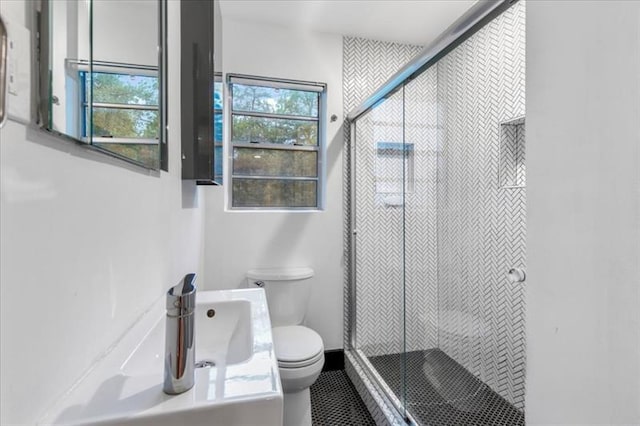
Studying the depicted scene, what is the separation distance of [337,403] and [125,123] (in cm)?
183

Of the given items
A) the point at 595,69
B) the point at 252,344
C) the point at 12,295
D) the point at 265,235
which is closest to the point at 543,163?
the point at 595,69

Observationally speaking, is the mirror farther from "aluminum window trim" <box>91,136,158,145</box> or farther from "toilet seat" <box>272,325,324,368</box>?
"toilet seat" <box>272,325,324,368</box>

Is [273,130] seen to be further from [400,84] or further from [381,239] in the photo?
[381,239]

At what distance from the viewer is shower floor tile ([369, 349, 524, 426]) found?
1.52 meters

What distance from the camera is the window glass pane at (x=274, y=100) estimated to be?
218 centimetres

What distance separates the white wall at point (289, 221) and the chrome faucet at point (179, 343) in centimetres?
150

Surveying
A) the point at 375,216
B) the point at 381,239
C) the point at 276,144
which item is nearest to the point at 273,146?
the point at 276,144

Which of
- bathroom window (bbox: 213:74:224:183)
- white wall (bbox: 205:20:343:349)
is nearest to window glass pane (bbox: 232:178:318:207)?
white wall (bbox: 205:20:343:349)

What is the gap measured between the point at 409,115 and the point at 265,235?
118 centimetres

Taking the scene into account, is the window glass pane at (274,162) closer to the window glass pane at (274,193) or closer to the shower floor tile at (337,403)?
the window glass pane at (274,193)

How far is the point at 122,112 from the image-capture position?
76cm

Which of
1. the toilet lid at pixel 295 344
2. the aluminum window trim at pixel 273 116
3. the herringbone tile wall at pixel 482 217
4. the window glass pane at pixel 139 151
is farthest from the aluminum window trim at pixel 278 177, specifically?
the window glass pane at pixel 139 151

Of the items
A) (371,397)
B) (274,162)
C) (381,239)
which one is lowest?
(371,397)

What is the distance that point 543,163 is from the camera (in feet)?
2.34
